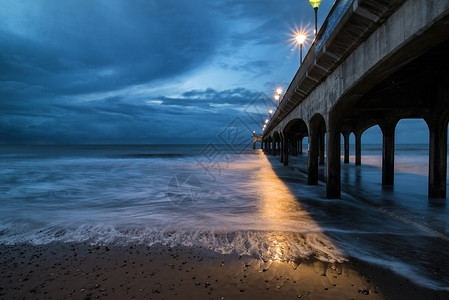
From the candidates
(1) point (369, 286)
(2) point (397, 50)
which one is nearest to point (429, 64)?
A: (2) point (397, 50)

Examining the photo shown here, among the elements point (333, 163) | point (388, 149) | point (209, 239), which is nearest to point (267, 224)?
point (209, 239)

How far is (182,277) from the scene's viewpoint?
4262 millimetres

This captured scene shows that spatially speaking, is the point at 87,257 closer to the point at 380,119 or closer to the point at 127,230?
the point at 127,230

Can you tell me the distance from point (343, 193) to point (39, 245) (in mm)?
A: 10473

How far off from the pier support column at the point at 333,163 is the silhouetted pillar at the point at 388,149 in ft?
14.9

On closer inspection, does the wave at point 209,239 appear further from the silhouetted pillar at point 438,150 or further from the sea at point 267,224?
the silhouetted pillar at point 438,150

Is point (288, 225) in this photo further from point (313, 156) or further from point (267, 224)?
point (313, 156)

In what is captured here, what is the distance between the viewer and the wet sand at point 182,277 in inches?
148

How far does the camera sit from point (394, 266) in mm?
4633

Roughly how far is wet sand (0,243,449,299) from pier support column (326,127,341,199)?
17.8 feet

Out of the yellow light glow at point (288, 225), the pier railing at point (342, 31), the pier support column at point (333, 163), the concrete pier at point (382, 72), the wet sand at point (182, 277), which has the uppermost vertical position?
the pier railing at point (342, 31)

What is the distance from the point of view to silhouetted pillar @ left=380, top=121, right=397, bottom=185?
1308 cm

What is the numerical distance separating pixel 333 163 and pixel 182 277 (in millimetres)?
7317

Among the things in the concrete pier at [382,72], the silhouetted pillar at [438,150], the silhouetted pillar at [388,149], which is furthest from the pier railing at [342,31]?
the silhouetted pillar at [388,149]
